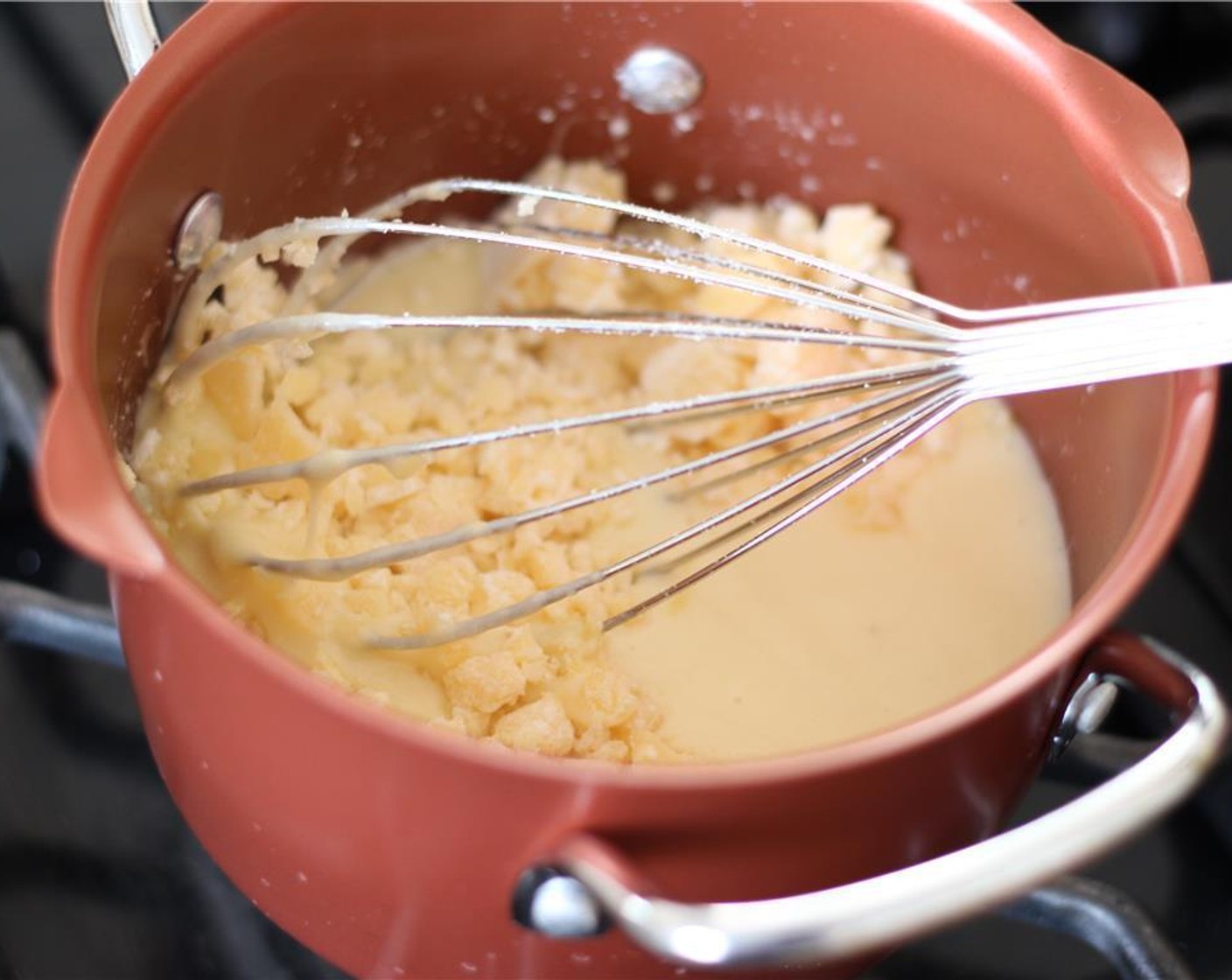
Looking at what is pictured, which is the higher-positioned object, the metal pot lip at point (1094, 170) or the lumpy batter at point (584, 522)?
the metal pot lip at point (1094, 170)

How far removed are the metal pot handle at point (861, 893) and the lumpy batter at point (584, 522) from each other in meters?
0.14

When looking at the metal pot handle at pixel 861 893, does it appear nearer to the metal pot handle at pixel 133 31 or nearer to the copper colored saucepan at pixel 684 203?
the copper colored saucepan at pixel 684 203

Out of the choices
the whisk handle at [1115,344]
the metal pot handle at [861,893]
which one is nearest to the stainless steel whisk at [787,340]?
the whisk handle at [1115,344]

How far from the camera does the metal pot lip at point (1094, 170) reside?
40 centimetres

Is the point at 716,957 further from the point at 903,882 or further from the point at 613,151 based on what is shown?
the point at 613,151

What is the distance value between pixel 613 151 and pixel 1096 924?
42cm

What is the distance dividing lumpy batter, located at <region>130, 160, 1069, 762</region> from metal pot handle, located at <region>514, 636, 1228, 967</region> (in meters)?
0.14

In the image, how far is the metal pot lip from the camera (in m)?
0.40

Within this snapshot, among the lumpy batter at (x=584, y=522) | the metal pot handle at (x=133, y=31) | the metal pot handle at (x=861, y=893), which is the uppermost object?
the metal pot handle at (x=133, y=31)

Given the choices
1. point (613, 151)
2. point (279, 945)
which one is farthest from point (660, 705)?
point (613, 151)

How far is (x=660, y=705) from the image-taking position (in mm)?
590

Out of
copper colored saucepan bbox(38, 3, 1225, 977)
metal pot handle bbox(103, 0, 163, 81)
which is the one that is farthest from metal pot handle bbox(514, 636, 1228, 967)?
metal pot handle bbox(103, 0, 163, 81)

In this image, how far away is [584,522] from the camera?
64cm

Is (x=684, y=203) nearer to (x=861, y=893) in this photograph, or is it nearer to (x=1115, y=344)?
(x=1115, y=344)
